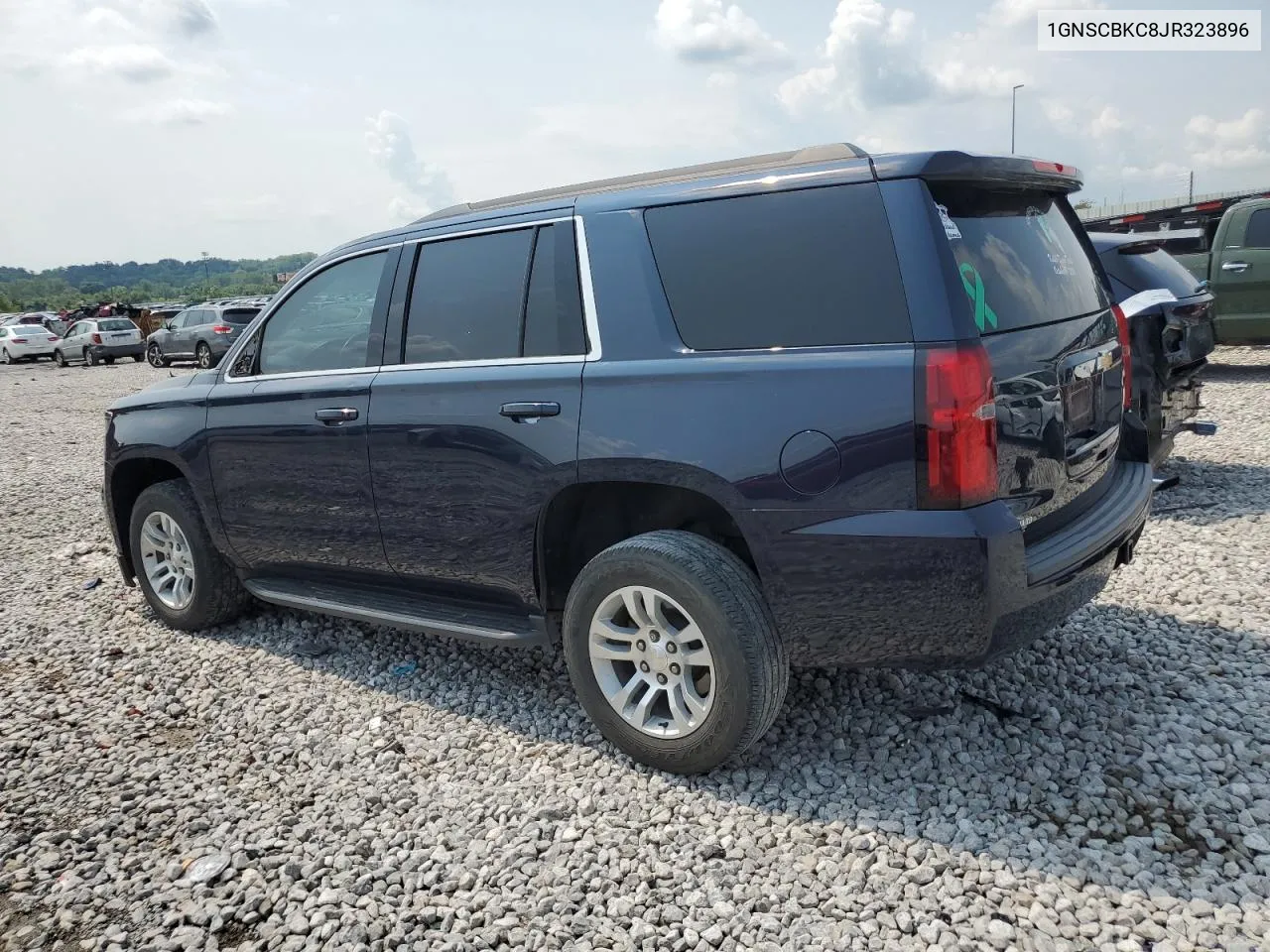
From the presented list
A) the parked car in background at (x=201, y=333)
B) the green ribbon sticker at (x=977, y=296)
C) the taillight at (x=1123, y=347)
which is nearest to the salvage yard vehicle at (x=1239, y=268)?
the taillight at (x=1123, y=347)

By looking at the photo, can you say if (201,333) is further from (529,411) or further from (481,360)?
(529,411)

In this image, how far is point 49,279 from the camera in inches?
7042

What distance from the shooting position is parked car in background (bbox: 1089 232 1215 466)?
6.21 m

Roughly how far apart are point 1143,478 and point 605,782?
231 cm

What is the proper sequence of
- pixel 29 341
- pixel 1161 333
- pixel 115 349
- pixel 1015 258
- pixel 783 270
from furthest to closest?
pixel 29 341 → pixel 115 349 → pixel 1161 333 → pixel 1015 258 → pixel 783 270

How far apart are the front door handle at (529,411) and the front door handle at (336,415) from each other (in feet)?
2.68

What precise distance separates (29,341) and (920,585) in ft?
118

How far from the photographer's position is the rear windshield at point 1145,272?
666 cm

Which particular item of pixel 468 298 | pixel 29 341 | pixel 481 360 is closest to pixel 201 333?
pixel 29 341

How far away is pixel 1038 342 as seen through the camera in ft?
10.2

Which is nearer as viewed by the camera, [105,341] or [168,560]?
[168,560]

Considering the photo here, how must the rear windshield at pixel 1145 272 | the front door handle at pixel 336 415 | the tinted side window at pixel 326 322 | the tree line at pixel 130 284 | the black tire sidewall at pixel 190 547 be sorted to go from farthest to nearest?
1. the tree line at pixel 130 284
2. the rear windshield at pixel 1145 272
3. the black tire sidewall at pixel 190 547
4. the tinted side window at pixel 326 322
5. the front door handle at pixel 336 415

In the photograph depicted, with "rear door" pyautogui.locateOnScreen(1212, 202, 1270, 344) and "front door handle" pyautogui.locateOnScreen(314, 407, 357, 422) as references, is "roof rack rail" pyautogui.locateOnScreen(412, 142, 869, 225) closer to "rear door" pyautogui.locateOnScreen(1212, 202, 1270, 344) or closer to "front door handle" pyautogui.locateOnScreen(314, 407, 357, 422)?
"front door handle" pyautogui.locateOnScreen(314, 407, 357, 422)

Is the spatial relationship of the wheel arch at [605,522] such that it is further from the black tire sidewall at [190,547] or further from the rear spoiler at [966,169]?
the black tire sidewall at [190,547]
